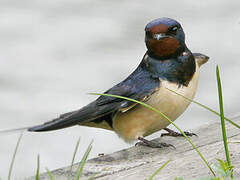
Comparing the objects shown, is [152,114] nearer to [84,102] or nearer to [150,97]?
[150,97]

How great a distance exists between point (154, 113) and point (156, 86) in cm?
12

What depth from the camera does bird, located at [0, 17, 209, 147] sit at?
2990 millimetres

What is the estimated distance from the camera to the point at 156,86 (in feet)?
9.87

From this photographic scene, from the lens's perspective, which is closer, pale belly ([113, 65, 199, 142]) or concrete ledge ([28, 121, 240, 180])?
concrete ledge ([28, 121, 240, 180])

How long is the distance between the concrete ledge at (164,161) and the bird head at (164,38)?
1.42 ft

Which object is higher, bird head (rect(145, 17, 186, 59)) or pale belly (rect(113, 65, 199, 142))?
bird head (rect(145, 17, 186, 59))

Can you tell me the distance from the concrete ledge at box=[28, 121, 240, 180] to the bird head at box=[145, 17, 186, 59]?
0.43 metres

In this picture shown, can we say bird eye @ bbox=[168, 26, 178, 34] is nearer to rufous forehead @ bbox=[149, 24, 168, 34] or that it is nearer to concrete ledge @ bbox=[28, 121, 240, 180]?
rufous forehead @ bbox=[149, 24, 168, 34]

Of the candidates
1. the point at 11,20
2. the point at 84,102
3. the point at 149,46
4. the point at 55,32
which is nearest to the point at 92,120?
the point at 149,46

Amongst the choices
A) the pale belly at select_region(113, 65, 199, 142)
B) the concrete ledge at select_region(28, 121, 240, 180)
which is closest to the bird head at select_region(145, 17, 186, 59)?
the pale belly at select_region(113, 65, 199, 142)

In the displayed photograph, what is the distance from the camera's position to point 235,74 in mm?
6145

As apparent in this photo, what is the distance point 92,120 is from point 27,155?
2068mm

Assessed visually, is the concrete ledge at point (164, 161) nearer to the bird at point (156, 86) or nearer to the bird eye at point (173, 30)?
the bird at point (156, 86)

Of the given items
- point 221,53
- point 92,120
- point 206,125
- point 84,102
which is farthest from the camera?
point 221,53
